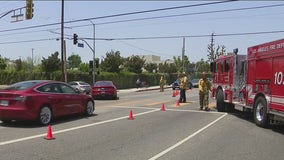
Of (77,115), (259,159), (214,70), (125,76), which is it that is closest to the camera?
(259,159)

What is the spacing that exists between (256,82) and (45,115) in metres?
7.21

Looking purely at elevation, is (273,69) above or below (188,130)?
above

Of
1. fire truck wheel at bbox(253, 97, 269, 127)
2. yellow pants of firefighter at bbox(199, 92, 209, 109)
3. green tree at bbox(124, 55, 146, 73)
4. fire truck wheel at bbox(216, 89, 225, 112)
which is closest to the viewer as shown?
fire truck wheel at bbox(253, 97, 269, 127)

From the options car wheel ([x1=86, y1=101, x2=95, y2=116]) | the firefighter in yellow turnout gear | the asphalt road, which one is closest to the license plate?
the asphalt road

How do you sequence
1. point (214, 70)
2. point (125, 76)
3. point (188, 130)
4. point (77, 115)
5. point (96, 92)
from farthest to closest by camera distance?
point (125, 76), point (96, 92), point (214, 70), point (77, 115), point (188, 130)

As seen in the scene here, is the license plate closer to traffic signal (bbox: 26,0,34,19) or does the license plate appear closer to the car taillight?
Answer: the car taillight

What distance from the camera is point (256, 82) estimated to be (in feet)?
44.2

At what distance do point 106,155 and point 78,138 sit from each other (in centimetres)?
220

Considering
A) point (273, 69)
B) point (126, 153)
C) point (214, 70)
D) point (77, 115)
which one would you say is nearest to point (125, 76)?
point (214, 70)

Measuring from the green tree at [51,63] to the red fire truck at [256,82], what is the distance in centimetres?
3352

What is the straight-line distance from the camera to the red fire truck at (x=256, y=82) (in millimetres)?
11664

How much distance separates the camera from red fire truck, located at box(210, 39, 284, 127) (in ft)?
38.3

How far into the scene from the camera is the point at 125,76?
55125mm

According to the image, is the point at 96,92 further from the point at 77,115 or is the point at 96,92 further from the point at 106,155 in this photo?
the point at 106,155
